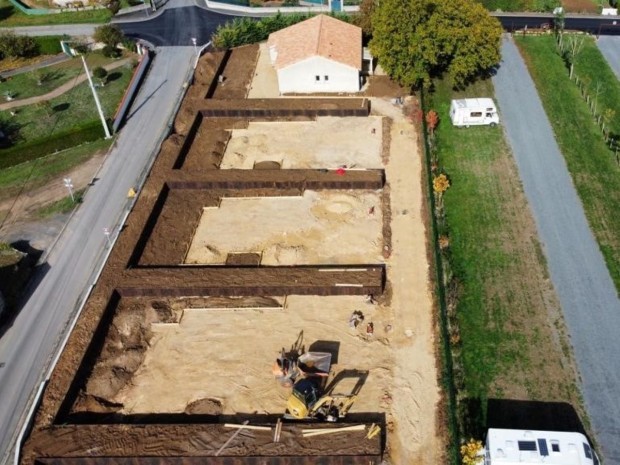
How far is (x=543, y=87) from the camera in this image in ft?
167

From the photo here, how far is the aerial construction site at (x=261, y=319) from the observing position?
86.2ft

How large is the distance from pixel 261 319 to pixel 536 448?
1494cm

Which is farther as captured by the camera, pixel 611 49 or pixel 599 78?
pixel 611 49

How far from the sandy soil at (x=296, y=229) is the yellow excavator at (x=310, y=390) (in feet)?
25.4

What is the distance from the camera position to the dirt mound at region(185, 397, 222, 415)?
2777 centimetres

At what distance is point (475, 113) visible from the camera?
4569 cm

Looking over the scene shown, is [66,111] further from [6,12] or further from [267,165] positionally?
[6,12]

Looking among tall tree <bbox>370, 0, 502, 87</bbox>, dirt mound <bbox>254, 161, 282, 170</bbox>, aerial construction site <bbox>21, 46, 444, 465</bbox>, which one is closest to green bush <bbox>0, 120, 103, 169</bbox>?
aerial construction site <bbox>21, 46, 444, 465</bbox>

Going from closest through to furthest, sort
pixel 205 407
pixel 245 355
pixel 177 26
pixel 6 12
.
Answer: pixel 205 407 < pixel 245 355 < pixel 177 26 < pixel 6 12

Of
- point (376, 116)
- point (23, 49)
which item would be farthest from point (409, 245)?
point (23, 49)

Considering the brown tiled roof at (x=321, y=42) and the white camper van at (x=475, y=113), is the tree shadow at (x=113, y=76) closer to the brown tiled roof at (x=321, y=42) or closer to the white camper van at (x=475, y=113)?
the brown tiled roof at (x=321, y=42)

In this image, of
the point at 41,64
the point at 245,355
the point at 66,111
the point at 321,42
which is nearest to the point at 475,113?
the point at 321,42

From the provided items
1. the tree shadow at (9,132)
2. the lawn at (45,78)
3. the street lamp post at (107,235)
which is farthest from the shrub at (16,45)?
the street lamp post at (107,235)

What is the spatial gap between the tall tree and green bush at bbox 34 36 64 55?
36172mm
